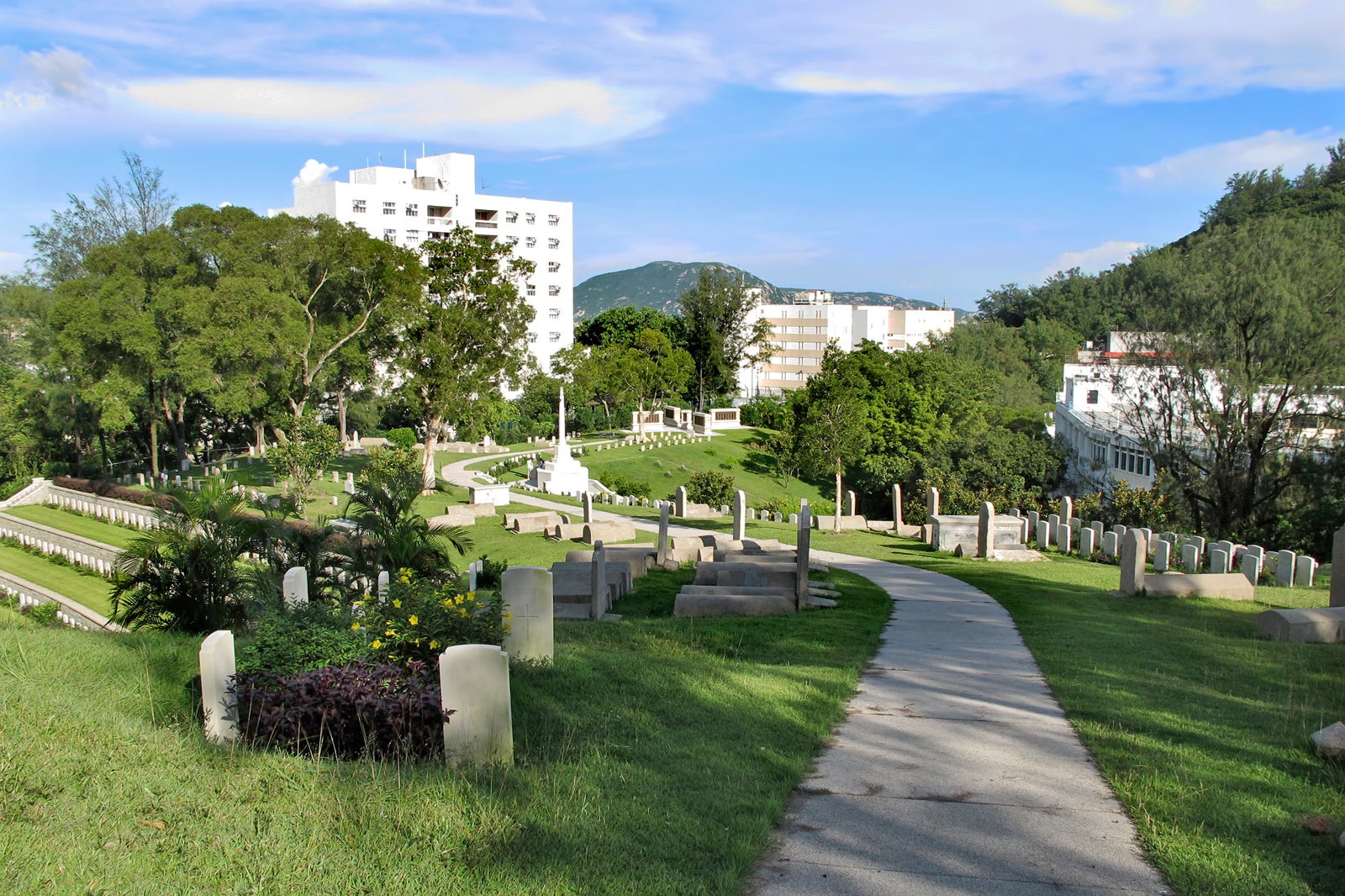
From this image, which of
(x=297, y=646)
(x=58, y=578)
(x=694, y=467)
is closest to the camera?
(x=297, y=646)

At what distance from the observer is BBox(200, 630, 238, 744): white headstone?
660cm

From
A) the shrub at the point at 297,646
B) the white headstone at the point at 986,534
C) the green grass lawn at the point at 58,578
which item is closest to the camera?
the shrub at the point at 297,646

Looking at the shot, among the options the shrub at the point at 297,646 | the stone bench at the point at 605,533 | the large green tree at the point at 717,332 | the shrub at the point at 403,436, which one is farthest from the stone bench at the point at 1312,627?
the large green tree at the point at 717,332

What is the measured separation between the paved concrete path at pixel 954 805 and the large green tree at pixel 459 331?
33505mm

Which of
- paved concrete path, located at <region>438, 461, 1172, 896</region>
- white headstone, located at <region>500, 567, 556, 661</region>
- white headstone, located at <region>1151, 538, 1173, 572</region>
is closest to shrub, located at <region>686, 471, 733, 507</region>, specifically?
white headstone, located at <region>1151, 538, 1173, 572</region>

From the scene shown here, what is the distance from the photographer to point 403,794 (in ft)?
18.0

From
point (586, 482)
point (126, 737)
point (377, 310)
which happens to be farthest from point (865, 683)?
point (377, 310)

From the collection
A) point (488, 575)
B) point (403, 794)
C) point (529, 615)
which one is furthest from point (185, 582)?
point (403, 794)

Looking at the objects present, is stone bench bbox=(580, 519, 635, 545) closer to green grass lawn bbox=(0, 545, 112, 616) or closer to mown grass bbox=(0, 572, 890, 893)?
green grass lawn bbox=(0, 545, 112, 616)

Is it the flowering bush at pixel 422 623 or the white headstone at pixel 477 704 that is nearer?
the white headstone at pixel 477 704

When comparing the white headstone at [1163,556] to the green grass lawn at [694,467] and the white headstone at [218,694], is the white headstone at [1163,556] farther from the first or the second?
the green grass lawn at [694,467]

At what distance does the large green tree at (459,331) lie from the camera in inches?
1606

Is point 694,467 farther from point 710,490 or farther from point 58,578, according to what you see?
point 58,578

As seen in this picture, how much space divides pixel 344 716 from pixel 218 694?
0.96 metres
